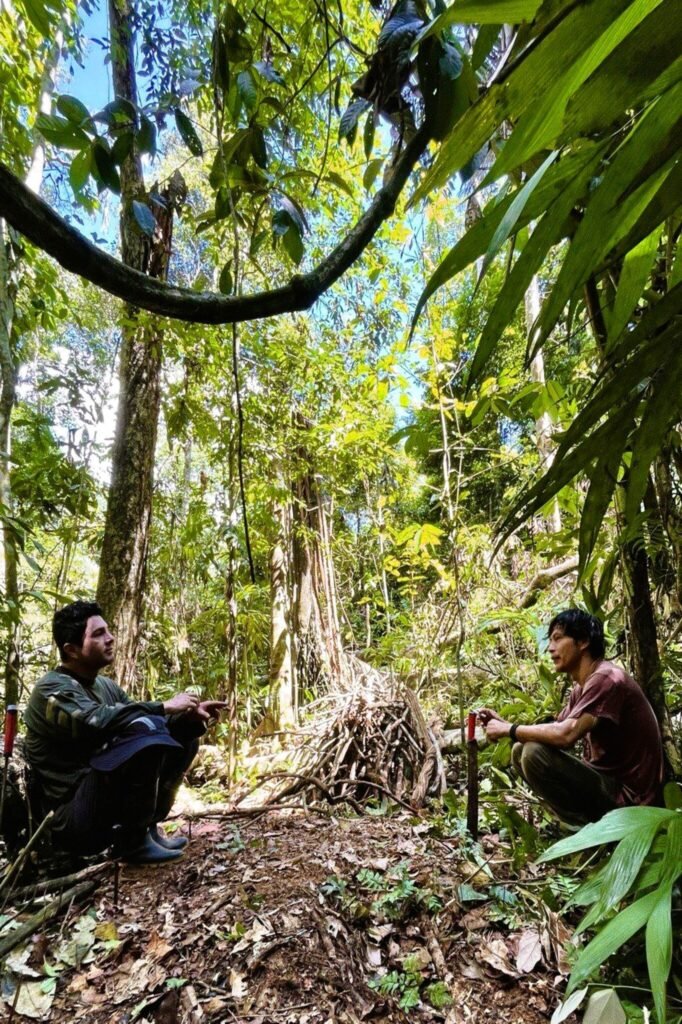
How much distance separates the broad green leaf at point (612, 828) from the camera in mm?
896

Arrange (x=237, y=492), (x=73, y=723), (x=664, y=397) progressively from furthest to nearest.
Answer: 1. (x=237, y=492)
2. (x=73, y=723)
3. (x=664, y=397)

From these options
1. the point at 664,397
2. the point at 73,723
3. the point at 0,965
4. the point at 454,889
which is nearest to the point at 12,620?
the point at 73,723

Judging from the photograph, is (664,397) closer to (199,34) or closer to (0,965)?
(0,965)

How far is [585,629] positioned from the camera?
7.50 ft

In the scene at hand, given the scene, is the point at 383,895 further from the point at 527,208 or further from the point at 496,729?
the point at 527,208

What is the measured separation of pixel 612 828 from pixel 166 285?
1.28 m

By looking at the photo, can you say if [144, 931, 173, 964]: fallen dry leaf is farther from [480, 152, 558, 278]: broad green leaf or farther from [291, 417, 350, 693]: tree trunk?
[291, 417, 350, 693]: tree trunk

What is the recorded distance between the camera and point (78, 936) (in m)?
Result: 1.76

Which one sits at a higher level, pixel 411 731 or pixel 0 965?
pixel 411 731

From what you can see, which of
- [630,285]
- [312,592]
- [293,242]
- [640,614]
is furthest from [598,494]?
[312,592]

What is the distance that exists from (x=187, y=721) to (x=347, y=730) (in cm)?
124

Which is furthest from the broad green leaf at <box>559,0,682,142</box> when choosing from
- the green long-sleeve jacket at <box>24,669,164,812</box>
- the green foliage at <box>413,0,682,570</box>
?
the green long-sleeve jacket at <box>24,669,164,812</box>

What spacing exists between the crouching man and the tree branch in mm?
1710

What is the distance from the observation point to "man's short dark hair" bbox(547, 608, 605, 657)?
7.47 ft
